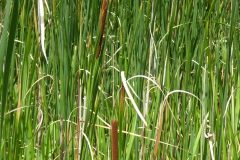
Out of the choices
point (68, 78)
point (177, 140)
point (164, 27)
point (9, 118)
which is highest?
point (164, 27)

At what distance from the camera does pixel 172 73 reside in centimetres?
163

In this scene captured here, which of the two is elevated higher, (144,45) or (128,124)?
(144,45)

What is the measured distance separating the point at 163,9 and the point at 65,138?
0.65 meters

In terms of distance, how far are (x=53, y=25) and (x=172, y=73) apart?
1.60ft

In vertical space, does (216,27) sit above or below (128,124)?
above

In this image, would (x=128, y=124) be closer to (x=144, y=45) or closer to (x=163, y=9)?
(x=144, y=45)

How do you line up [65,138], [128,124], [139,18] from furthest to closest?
[128,124], [139,18], [65,138]

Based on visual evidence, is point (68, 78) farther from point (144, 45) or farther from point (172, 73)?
point (172, 73)

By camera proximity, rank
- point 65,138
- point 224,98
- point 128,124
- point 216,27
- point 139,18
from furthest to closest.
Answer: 1. point 216,27
2. point 128,124
3. point 139,18
4. point 224,98
5. point 65,138

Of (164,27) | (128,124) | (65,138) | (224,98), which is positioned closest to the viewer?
(65,138)

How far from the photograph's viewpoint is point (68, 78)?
3.61 feet

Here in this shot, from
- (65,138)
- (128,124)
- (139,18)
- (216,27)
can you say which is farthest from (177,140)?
(216,27)

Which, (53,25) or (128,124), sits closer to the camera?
(53,25)

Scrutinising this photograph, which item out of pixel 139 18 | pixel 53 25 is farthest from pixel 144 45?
pixel 53 25
